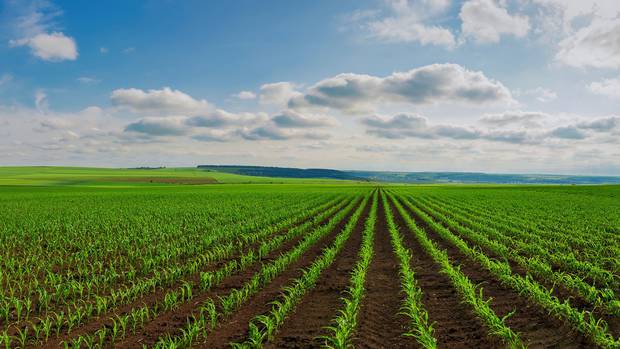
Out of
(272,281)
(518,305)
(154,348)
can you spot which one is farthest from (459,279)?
(154,348)

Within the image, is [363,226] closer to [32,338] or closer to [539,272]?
[539,272]

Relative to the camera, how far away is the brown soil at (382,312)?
743 cm

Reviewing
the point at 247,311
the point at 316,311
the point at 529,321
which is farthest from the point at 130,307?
the point at 529,321

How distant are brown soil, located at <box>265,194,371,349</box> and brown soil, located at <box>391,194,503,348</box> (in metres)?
2.36

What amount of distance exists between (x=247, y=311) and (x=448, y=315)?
4.94 metres

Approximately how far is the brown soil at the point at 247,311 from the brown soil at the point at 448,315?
409cm

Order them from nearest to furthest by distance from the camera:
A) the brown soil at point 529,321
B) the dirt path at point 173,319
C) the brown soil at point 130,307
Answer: the brown soil at point 529,321
the dirt path at point 173,319
the brown soil at point 130,307

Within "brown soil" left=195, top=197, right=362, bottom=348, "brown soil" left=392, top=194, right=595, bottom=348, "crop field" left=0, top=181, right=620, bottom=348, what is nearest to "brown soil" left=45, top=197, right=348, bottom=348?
"crop field" left=0, top=181, right=620, bottom=348

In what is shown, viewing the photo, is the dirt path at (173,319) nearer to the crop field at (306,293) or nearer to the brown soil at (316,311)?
the crop field at (306,293)

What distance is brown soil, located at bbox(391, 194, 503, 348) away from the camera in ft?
24.3

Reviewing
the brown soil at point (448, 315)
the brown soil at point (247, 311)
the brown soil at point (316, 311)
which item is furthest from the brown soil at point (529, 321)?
the brown soil at point (247, 311)

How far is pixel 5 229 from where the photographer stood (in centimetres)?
2159

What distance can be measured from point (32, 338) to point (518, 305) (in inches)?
447

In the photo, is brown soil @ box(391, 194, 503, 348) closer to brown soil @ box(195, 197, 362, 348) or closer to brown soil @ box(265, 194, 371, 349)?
brown soil @ box(265, 194, 371, 349)
